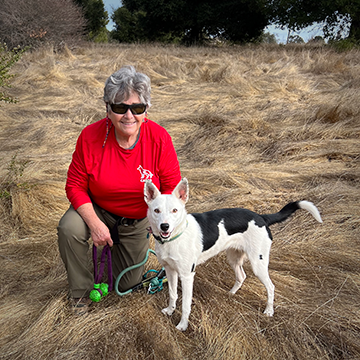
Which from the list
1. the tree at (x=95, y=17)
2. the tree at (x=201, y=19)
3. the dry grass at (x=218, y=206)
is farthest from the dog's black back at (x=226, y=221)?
the tree at (x=95, y=17)

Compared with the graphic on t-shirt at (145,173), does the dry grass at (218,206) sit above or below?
below

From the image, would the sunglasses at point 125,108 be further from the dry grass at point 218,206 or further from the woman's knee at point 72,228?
the dry grass at point 218,206

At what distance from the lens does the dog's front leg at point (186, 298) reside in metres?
2.17

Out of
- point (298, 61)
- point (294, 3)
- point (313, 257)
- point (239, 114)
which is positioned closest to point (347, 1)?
point (294, 3)

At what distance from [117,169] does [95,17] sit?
97.5ft

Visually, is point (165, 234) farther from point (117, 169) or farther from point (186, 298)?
point (117, 169)

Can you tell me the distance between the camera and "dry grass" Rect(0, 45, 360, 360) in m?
2.10

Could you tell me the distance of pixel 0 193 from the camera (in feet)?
12.2

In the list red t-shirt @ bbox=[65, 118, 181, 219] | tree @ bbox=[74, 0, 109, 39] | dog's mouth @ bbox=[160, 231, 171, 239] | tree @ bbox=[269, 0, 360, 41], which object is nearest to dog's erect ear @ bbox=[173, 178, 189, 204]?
dog's mouth @ bbox=[160, 231, 171, 239]

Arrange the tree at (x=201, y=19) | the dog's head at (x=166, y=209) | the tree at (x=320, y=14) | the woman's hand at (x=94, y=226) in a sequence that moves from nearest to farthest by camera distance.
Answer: the dog's head at (x=166, y=209) < the woman's hand at (x=94, y=226) < the tree at (x=320, y=14) < the tree at (x=201, y=19)

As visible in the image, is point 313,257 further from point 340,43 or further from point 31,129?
point 340,43

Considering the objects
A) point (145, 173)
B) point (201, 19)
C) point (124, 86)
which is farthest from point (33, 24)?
point (145, 173)

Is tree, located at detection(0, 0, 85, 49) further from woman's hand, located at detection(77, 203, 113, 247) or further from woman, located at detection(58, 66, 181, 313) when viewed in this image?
woman's hand, located at detection(77, 203, 113, 247)

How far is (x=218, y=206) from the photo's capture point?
12.0ft
